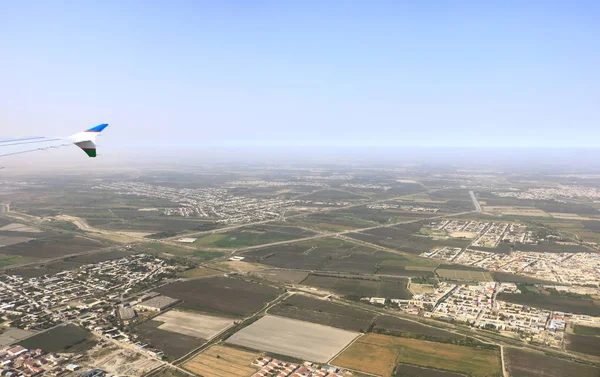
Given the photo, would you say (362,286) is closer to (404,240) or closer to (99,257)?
(404,240)

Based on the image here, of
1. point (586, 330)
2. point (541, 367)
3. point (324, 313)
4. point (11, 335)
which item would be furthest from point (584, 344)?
point (11, 335)

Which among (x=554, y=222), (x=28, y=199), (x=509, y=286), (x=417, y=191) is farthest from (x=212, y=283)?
(x=417, y=191)

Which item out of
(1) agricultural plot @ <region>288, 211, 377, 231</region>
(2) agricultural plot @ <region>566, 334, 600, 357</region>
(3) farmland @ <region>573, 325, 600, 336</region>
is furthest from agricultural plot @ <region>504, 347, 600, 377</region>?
(1) agricultural plot @ <region>288, 211, 377, 231</region>

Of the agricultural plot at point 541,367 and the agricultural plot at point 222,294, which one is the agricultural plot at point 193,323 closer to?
the agricultural plot at point 222,294

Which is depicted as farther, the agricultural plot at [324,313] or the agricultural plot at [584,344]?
the agricultural plot at [324,313]

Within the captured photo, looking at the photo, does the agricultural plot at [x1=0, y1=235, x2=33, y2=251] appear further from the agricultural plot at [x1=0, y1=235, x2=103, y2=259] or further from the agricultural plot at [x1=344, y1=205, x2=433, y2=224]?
the agricultural plot at [x1=344, y1=205, x2=433, y2=224]

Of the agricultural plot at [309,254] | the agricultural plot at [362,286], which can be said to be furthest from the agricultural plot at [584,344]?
the agricultural plot at [309,254]

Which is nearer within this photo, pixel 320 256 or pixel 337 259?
pixel 337 259
